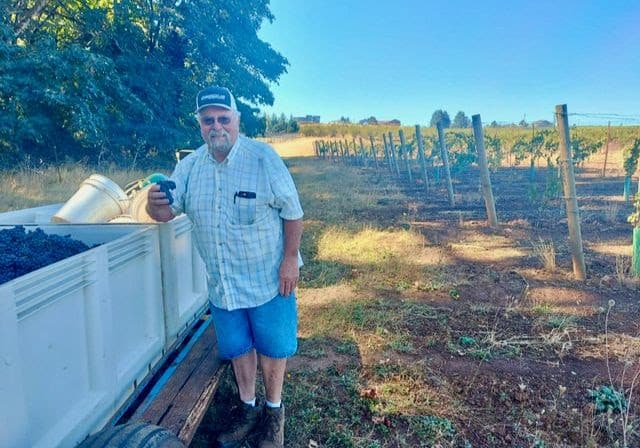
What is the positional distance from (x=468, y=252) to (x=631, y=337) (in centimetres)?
244

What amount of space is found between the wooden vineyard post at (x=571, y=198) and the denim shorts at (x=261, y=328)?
143 inches

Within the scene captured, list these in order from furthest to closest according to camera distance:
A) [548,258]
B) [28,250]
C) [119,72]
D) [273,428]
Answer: [119,72] → [548,258] → [273,428] → [28,250]

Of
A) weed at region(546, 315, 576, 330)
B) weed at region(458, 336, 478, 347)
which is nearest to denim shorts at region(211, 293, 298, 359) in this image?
weed at region(458, 336, 478, 347)

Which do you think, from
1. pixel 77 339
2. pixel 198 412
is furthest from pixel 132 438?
pixel 198 412

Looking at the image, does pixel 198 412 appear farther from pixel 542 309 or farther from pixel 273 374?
pixel 542 309

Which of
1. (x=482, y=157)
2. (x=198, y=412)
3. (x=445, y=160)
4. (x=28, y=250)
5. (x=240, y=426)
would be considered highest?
(x=445, y=160)

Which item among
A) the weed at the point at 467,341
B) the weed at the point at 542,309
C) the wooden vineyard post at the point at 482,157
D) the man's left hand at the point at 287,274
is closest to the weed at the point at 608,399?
the weed at the point at 467,341

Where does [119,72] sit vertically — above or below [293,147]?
below

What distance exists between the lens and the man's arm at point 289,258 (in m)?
1.88

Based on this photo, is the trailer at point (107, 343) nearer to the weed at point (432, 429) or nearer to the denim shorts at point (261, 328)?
the denim shorts at point (261, 328)

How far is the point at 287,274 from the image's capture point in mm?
1878

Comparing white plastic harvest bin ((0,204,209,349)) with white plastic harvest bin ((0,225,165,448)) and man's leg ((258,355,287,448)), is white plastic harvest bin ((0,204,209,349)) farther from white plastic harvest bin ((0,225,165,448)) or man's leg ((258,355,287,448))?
man's leg ((258,355,287,448))

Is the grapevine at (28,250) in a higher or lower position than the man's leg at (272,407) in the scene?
higher

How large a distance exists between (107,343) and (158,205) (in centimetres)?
56
